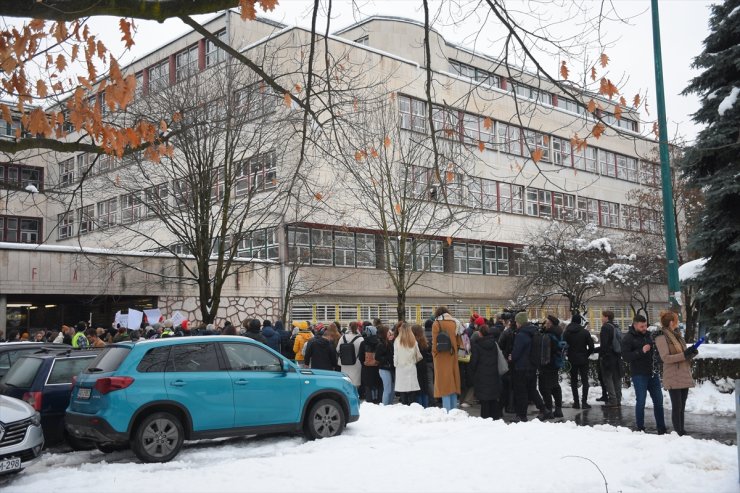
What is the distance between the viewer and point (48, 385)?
10805 millimetres

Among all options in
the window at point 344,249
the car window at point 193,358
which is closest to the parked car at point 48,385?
the car window at point 193,358

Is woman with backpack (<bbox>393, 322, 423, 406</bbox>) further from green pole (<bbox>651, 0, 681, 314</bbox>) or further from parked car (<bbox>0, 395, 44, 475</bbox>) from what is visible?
parked car (<bbox>0, 395, 44, 475</bbox>)

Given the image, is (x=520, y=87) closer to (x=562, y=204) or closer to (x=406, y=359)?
(x=406, y=359)

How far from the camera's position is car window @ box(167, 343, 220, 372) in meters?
10.1

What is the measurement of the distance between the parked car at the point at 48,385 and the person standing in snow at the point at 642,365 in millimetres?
8249

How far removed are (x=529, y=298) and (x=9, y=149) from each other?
33080 millimetres

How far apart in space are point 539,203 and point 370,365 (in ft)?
102

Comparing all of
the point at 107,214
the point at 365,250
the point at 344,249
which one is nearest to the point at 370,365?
the point at 107,214

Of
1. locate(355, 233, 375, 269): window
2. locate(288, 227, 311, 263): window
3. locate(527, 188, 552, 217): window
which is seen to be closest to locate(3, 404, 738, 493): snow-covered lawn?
locate(288, 227, 311, 263): window

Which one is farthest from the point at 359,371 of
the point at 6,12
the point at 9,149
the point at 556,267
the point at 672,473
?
Answer: the point at 556,267

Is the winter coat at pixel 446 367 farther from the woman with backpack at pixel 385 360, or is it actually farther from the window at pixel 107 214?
the window at pixel 107 214

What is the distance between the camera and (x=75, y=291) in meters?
24.0

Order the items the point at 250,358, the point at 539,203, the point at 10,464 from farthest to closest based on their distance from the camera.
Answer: the point at 539,203 → the point at 250,358 → the point at 10,464

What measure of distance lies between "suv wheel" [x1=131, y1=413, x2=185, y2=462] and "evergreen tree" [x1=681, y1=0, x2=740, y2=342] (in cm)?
1342
